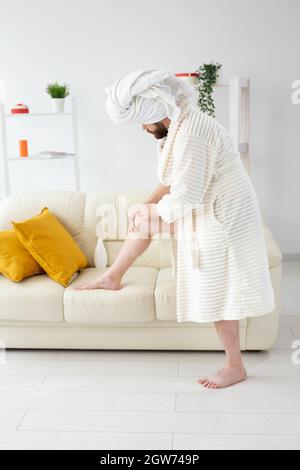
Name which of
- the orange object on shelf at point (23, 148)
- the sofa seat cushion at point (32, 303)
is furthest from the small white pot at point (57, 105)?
the sofa seat cushion at point (32, 303)

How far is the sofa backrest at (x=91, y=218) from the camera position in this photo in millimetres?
3410

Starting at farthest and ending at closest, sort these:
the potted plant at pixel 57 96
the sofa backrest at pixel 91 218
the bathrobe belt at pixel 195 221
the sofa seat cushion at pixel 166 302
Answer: the potted plant at pixel 57 96 → the sofa backrest at pixel 91 218 → the sofa seat cushion at pixel 166 302 → the bathrobe belt at pixel 195 221

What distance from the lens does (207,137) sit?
2.36m

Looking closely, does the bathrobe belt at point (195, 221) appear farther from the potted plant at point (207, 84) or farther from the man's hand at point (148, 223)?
the potted plant at point (207, 84)

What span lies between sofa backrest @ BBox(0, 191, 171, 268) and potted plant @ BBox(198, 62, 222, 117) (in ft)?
4.22

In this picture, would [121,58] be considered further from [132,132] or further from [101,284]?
[101,284]

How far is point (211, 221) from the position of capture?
245cm

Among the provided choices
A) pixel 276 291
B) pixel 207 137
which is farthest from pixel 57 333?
pixel 207 137

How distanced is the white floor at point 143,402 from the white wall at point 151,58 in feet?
6.47

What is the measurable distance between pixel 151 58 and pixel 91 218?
1820mm

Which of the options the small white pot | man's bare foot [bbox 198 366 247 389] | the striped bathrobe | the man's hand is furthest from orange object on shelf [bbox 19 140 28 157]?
man's bare foot [bbox 198 366 247 389]

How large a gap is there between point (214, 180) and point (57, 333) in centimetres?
119

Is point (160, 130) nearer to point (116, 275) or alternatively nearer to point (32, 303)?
point (116, 275)

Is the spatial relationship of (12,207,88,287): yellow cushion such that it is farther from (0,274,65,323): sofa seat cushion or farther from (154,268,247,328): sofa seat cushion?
(154,268,247,328): sofa seat cushion
